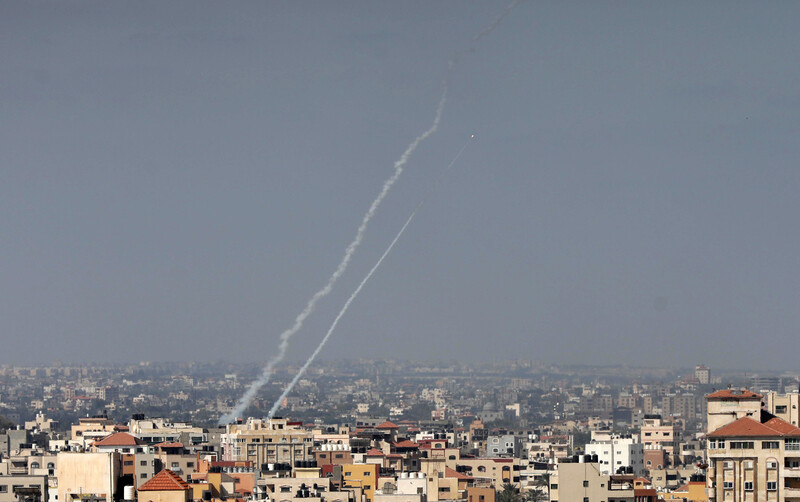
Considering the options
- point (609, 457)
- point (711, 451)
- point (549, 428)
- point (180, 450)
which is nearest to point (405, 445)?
point (609, 457)

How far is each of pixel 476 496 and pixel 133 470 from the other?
17.6 metres

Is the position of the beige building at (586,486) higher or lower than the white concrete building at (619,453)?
higher

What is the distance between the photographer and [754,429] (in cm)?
5244

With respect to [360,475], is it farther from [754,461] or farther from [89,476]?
[754,461]

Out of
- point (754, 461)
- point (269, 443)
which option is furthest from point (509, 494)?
point (754, 461)

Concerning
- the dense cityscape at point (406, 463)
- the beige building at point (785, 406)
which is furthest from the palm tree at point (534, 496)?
the beige building at point (785, 406)

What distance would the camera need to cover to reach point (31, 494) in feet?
200

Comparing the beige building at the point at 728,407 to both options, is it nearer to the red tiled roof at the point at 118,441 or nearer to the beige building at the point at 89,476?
the beige building at the point at 89,476

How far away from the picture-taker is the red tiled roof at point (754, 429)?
52281 millimetres

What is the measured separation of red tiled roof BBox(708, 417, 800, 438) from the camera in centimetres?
5228

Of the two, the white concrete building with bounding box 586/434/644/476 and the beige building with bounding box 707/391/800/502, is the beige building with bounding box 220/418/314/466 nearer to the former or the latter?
the white concrete building with bounding box 586/434/644/476

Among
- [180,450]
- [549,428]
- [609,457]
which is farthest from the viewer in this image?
[549,428]

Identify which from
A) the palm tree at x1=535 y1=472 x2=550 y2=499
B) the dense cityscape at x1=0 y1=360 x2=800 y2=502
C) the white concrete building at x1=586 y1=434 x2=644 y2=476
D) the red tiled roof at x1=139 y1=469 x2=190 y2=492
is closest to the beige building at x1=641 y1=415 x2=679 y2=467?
the dense cityscape at x1=0 y1=360 x2=800 y2=502

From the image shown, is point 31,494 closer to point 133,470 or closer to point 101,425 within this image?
point 133,470
